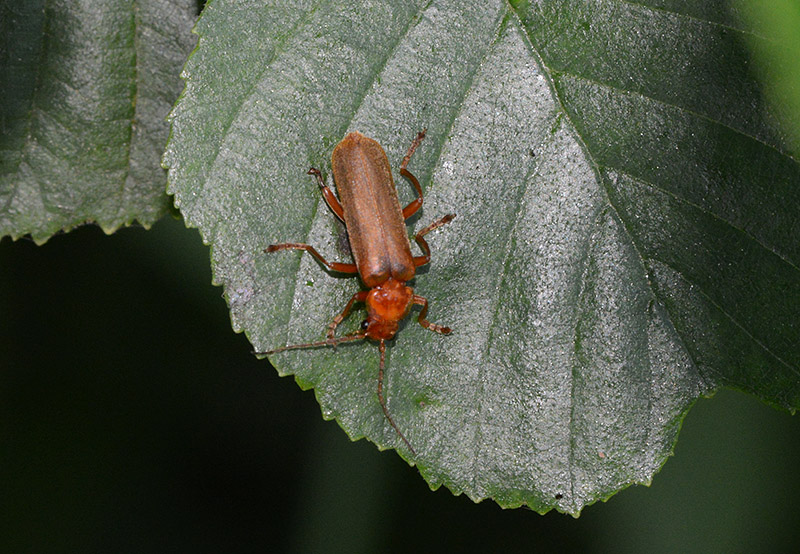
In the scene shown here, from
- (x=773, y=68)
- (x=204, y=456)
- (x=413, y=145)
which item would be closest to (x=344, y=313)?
(x=413, y=145)

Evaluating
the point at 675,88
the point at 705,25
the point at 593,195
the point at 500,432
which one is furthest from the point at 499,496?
the point at 705,25

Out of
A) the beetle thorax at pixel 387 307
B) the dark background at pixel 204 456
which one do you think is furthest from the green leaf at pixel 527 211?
the dark background at pixel 204 456

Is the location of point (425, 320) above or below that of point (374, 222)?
below

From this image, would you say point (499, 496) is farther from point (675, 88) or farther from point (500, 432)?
point (675, 88)

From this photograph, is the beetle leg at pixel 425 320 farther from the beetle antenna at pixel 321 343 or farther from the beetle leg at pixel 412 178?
the beetle leg at pixel 412 178

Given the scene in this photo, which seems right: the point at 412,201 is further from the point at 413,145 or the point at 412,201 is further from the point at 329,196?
the point at 329,196

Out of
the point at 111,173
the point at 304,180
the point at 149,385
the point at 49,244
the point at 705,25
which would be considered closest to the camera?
the point at 705,25
